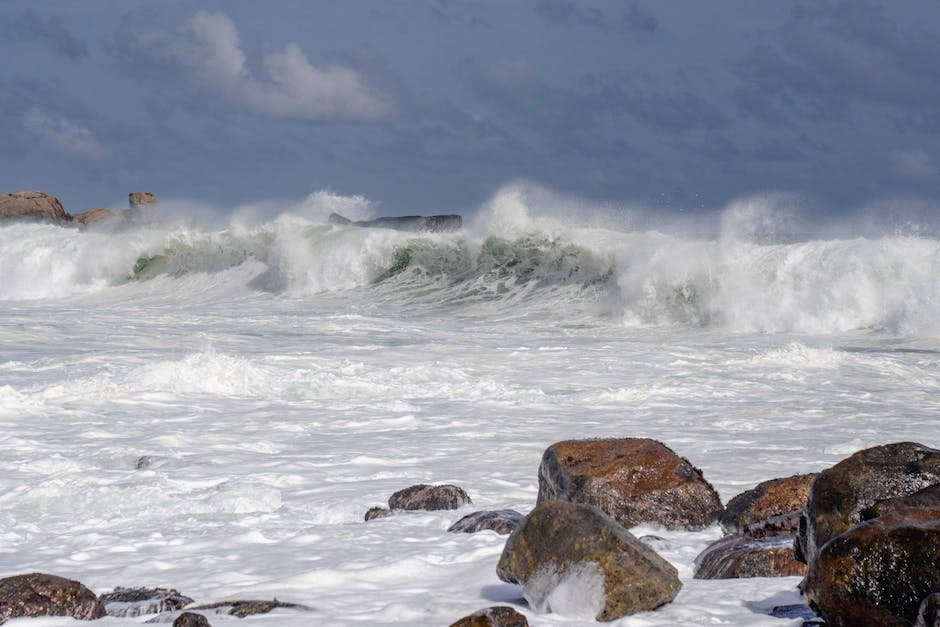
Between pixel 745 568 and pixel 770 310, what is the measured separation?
56.4 ft

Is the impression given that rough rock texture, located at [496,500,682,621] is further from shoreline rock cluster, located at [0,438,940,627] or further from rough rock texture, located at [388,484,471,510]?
rough rock texture, located at [388,484,471,510]

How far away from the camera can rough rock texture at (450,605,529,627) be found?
3543 mm

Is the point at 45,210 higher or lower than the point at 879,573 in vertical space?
higher

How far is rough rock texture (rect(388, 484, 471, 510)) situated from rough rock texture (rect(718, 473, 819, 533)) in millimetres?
1649

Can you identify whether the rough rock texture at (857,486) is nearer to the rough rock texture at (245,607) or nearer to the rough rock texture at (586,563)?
the rough rock texture at (586,563)

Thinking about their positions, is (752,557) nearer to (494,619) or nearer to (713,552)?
(713,552)

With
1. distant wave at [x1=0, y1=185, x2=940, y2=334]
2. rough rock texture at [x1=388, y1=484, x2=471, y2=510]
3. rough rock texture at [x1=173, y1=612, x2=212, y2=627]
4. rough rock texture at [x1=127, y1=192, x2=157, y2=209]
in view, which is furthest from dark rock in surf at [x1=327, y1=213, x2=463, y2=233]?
rough rock texture at [x1=173, y1=612, x2=212, y2=627]

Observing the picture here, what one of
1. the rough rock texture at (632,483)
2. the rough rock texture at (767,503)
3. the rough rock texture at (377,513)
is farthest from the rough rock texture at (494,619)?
the rough rock texture at (377,513)

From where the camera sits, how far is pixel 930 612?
2.97 metres

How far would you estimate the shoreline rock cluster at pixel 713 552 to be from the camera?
328cm

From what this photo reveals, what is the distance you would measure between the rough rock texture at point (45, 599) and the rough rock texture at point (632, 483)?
2.73m

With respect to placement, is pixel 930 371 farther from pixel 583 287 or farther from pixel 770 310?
pixel 583 287

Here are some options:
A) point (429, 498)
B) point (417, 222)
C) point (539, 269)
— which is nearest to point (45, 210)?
point (417, 222)

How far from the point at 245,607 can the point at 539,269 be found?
2343 centimetres
